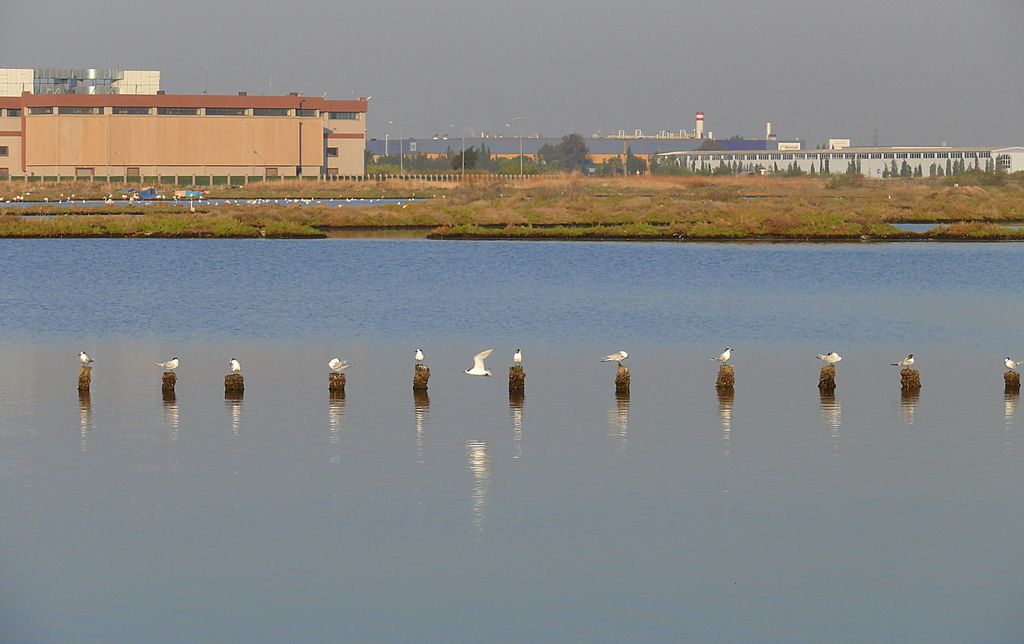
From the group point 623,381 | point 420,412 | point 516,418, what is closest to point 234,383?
point 420,412

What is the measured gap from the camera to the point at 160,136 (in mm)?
156500

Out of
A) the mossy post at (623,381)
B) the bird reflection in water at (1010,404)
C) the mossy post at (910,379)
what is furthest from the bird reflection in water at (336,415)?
the bird reflection in water at (1010,404)

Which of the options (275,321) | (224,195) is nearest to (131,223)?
(275,321)

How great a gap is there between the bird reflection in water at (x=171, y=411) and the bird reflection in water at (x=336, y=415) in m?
2.74

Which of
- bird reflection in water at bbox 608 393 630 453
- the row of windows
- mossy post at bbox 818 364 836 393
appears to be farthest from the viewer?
the row of windows

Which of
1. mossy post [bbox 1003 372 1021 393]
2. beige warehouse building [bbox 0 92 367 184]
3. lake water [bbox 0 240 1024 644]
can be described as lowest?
lake water [bbox 0 240 1024 644]

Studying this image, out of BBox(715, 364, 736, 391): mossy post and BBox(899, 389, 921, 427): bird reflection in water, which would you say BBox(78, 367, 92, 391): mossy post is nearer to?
BBox(715, 364, 736, 391): mossy post

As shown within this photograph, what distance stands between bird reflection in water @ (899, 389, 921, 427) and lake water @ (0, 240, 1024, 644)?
183 mm

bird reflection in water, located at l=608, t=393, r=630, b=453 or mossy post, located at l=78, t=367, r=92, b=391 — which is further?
mossy post, located at l=78, t=367, r=92, b=391

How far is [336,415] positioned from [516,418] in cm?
341

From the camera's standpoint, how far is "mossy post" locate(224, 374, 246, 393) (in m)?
27.3

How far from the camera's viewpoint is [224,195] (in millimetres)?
135625

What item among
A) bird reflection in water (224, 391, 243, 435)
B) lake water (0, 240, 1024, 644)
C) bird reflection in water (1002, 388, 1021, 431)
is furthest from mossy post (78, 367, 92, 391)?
bird reflection in water (1002, 388, 1021, 431)

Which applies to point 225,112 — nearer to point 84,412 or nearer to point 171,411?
point 84,412
